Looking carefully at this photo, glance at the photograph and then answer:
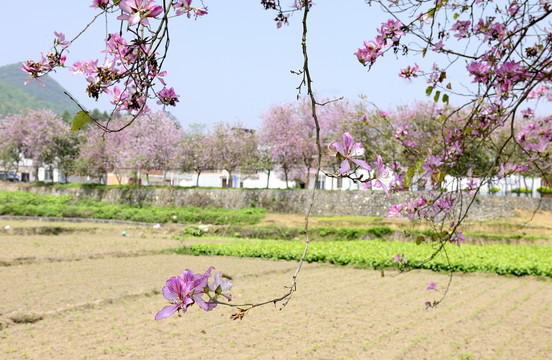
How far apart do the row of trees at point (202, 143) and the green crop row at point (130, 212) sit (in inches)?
190

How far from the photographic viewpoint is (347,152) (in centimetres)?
144

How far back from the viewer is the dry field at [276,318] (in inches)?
203

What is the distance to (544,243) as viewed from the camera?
1709 centimetres

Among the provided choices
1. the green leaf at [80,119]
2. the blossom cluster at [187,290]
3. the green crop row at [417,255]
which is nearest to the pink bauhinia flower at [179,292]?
the blossom cluster at [187,290]

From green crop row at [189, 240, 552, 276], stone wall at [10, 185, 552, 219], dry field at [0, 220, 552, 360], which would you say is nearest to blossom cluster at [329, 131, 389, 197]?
dry field at [0, 220, 552, 360]

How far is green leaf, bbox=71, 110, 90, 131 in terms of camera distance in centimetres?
138

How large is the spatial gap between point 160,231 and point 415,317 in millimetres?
14423

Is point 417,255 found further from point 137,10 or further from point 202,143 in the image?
point 202,143

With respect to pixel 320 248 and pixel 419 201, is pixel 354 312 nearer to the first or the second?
pixel 419 201

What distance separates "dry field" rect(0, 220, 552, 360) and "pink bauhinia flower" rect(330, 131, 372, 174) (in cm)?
387

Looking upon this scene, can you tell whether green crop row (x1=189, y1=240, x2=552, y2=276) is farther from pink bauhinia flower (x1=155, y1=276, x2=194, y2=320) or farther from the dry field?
pink bauhinia flower (x1=155, y1=276, x2=194, y2=320)

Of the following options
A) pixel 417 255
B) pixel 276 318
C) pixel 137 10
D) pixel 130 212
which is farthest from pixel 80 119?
pixel 130 212

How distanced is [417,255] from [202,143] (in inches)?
880

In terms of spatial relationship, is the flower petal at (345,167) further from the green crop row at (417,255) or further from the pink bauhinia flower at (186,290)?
the green crop row at (417,255)
